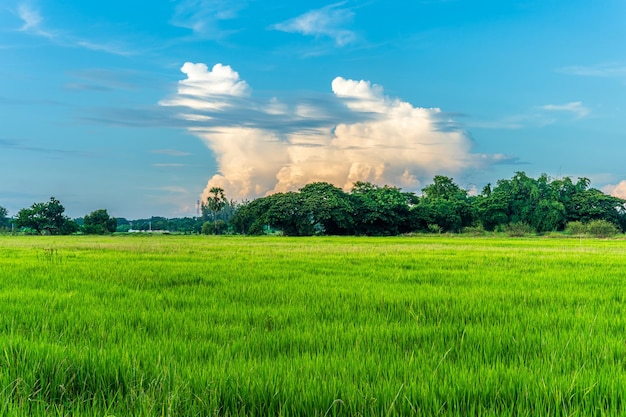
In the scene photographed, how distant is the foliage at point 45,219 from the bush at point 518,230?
60177mm

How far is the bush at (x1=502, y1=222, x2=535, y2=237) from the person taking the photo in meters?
53.8

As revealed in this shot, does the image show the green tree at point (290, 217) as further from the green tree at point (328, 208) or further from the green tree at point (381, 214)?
the green tree at point (381, 214)

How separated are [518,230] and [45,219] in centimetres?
6316

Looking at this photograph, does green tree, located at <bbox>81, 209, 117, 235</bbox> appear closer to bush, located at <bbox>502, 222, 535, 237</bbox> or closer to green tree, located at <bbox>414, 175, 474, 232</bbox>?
green tree, located at <bbox>414, 175, 474, 232</bbox>

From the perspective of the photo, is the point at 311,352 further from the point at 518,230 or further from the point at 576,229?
the point at 576,229

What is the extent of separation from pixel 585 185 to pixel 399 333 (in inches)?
2916

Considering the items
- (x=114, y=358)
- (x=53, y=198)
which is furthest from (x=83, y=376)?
(x=53, y=198)

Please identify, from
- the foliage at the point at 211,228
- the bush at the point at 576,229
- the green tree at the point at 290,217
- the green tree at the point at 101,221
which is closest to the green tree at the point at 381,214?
the green tree at the point at 290,217

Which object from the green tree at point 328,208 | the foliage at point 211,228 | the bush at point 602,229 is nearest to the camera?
the bush at point 602,229

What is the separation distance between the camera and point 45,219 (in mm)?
61750

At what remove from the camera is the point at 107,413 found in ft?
8.05

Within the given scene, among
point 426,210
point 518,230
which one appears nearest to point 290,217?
point 426,210

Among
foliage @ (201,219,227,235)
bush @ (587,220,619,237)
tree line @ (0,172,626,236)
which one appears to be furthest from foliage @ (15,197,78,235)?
bush @ (587,220,619,237)

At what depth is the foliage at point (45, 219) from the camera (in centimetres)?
6112
